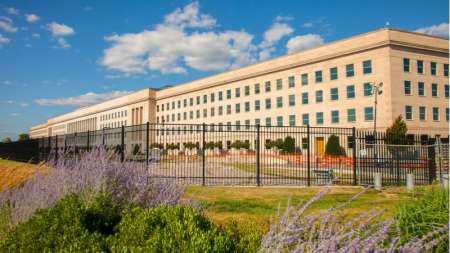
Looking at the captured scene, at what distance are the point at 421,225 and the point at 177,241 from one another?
95.8 inches

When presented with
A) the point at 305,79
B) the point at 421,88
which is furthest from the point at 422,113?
the point at 305,79

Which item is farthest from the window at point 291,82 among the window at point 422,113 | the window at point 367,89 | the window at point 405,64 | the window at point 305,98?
the window at point 422,113

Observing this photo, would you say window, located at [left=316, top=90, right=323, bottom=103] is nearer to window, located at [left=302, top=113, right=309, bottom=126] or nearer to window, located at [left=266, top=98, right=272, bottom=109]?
window, located at [left=302, top=113, right=309, bottom=126]

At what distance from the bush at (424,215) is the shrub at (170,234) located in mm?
1871

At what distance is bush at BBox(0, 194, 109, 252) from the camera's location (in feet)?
11.6

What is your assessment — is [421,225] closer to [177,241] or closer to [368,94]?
[177,241]

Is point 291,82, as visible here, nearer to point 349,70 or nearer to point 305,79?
point 305,79

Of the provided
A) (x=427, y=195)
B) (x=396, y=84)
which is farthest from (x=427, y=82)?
(x=427, y=195)

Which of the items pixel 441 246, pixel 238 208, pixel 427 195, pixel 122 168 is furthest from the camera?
pixel 238 208

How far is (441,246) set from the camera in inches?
131

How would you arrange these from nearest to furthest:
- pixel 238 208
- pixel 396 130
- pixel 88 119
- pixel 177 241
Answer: pixel 177 241, pixel 238 208, pixel 396 130, pixel 88 119

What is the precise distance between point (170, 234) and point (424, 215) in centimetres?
256

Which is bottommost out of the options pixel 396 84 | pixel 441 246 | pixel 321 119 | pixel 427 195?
pixel 441 246

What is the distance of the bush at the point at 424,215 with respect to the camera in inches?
142
